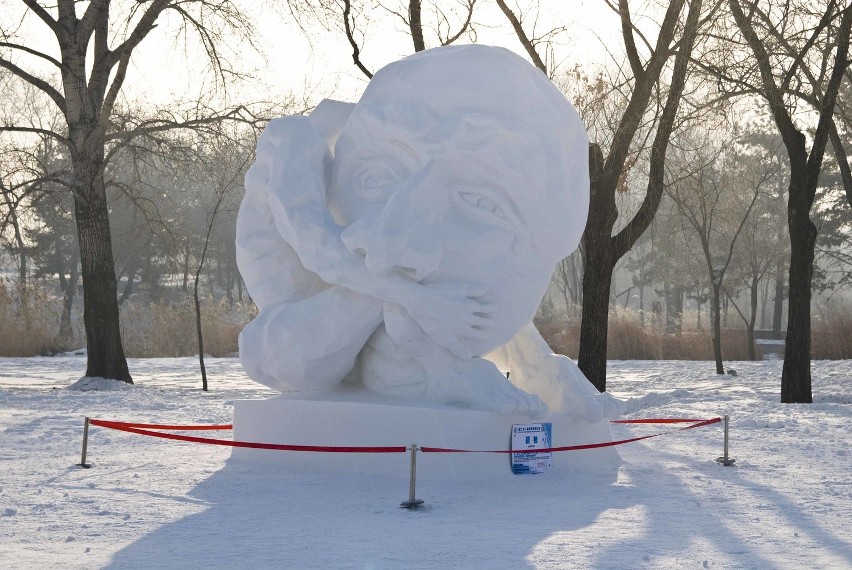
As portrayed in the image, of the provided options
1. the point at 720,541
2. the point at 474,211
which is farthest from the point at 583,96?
the point at 720,541

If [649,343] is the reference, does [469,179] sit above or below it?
above

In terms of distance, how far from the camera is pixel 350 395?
292 inches

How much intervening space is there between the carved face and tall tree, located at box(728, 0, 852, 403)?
20.0 ft

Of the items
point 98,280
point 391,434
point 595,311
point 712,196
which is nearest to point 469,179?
point 391,434

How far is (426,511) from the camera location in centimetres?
583

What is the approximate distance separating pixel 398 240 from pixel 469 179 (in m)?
0.78

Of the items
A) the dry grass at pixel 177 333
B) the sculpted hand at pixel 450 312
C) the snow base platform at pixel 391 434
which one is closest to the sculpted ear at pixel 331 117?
the sculpted hand at pixel 450 312

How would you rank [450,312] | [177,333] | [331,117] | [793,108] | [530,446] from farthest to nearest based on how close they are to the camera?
[177,333]
[793,108]
[331,117]
[530,446]
[450,312]

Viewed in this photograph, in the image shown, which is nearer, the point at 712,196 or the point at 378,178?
the point at 378,178

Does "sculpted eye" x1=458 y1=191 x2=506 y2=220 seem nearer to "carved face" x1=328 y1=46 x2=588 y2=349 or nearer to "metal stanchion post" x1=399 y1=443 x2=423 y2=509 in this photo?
"carved face" x1=328 y1=46 x2=588 y2=349

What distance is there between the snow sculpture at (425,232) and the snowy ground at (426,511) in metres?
0.83

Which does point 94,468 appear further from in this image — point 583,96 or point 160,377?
point 160,377

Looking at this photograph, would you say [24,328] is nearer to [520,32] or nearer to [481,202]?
[520,32]

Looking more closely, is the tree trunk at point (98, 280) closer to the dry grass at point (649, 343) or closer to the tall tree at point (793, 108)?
the tall tree at point (793, 108)
